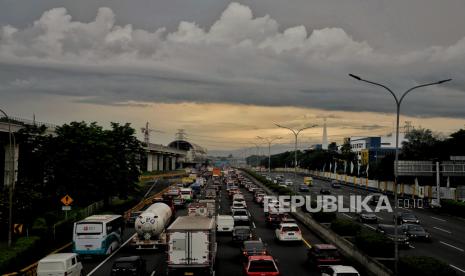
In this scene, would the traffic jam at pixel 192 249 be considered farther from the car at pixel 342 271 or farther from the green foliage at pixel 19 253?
the green foliage at pixel 19 253

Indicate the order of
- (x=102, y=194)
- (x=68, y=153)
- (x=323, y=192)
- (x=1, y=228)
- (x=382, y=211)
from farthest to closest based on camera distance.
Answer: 1. (x=323, y=192)
2. (x=382, y=211)
3. (x=102, y=194)
4. (x=68, y=153)
5. (x=1, y=228)

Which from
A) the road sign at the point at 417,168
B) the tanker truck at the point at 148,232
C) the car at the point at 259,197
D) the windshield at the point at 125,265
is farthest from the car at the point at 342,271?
the road sign at the point at 417,168

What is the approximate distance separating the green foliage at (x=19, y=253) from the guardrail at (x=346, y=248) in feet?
58.6

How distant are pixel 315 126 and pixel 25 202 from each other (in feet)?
141

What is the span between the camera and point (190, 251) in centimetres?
2500

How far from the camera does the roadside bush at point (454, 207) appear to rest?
2382 inches

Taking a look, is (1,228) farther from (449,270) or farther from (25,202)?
(449,270)

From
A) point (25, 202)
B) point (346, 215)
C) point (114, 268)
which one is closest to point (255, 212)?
point (346, 215)

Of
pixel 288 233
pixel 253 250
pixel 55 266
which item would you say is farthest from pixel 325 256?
pixel 55 266

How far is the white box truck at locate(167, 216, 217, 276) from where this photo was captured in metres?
24.8

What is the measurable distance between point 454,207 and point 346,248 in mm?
34383

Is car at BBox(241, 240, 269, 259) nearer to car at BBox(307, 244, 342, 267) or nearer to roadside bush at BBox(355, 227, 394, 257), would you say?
car at BBox(307, 244, 342, 267)

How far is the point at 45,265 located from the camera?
2384cm

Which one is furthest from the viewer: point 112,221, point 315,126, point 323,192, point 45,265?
point 323,192
